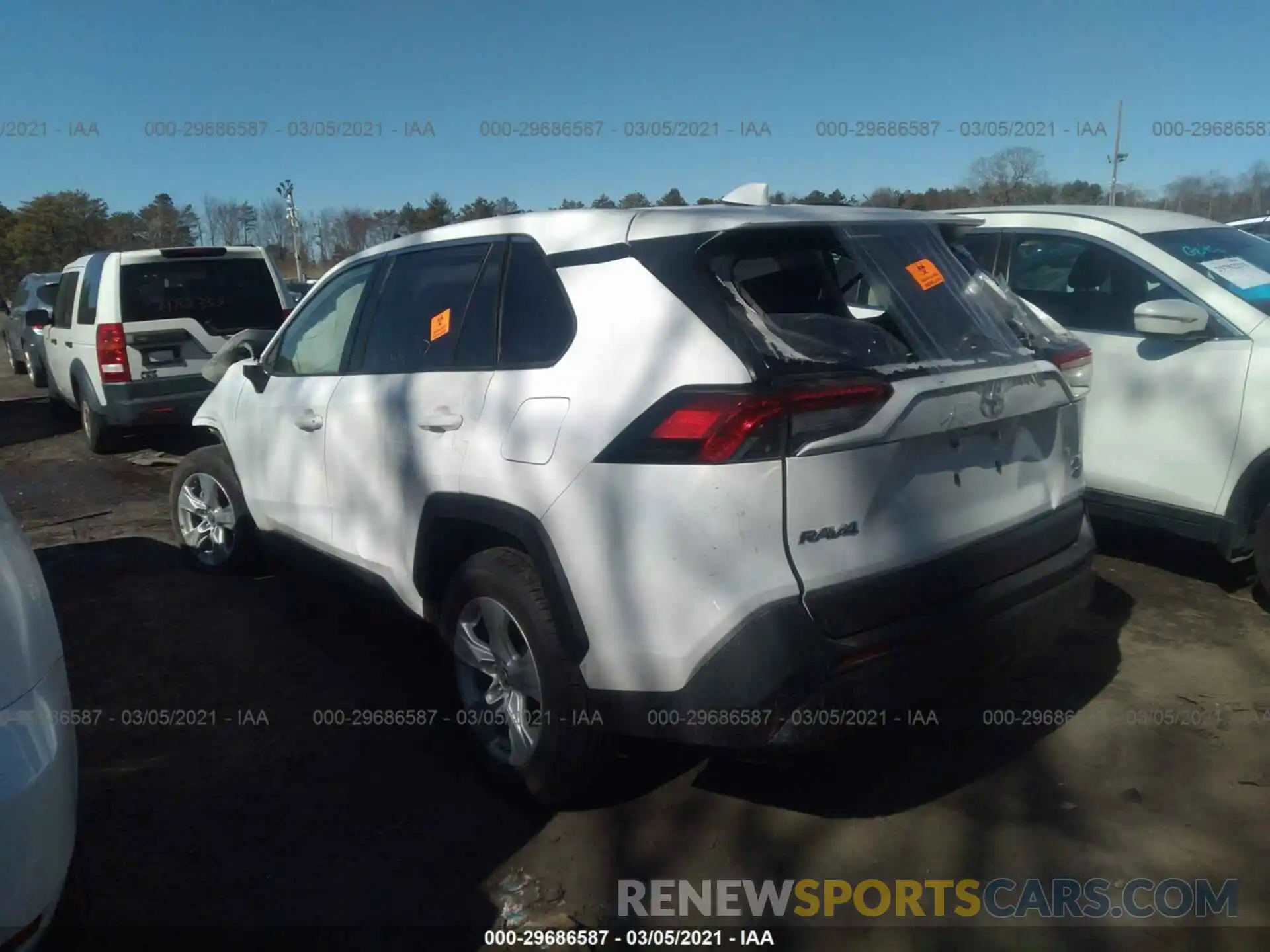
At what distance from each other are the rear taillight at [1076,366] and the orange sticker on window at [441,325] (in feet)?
→ 7.06

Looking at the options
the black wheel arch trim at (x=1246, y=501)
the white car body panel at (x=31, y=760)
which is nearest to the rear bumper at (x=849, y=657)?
the white car body panel at (x=31, y=760)

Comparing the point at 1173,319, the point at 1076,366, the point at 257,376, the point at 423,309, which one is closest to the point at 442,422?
the point at 423,309

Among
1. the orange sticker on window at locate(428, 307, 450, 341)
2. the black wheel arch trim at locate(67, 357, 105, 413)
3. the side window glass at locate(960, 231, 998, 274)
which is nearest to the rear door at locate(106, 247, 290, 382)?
the black wheel arch trim at locate(67, 357, 105, 413)

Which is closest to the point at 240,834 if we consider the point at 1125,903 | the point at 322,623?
the point at 322,623

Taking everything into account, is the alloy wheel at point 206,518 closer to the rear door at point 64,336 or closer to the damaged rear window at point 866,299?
the damaged rear window at point 866,299

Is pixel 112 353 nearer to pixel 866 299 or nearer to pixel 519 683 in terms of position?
pixel 519 683

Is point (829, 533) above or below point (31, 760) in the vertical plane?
above

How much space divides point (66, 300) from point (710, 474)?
9845 mm

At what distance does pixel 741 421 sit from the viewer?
7.89 ft

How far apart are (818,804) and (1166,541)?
12.0 feet

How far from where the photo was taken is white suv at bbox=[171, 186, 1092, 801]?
8.03ft

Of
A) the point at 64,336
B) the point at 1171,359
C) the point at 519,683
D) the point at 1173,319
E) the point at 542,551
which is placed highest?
the point at 1173,319

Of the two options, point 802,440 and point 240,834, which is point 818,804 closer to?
point 802,440

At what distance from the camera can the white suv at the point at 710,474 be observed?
2447mm
